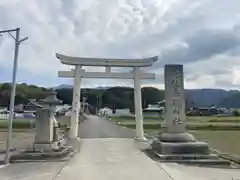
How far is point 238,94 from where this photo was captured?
139250mm

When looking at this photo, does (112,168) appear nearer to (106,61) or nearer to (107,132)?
(106,61)

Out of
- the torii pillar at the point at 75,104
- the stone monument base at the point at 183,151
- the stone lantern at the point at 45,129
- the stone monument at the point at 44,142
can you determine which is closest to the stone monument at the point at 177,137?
the stone monument base at the point at 183,151

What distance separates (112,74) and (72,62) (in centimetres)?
279

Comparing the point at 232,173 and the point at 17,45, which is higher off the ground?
the point at 17,45

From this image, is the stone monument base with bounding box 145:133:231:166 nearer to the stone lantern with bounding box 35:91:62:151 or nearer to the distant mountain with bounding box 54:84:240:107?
the stone lantern with bounding box 35:91:62:151

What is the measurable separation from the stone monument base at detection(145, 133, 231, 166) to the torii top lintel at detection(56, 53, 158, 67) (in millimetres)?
8789

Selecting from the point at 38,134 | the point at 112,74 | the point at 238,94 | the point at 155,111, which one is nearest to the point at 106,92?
the point at 155,111

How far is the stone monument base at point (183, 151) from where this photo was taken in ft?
42.6

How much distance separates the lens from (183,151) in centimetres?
1398

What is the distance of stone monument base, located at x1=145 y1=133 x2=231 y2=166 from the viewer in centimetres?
1299

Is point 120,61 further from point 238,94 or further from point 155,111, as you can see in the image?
point 238,94

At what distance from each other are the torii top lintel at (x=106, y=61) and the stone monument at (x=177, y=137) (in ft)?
25.1

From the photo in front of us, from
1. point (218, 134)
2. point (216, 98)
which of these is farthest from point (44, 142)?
point (216, 98)

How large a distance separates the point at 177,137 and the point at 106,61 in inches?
376
